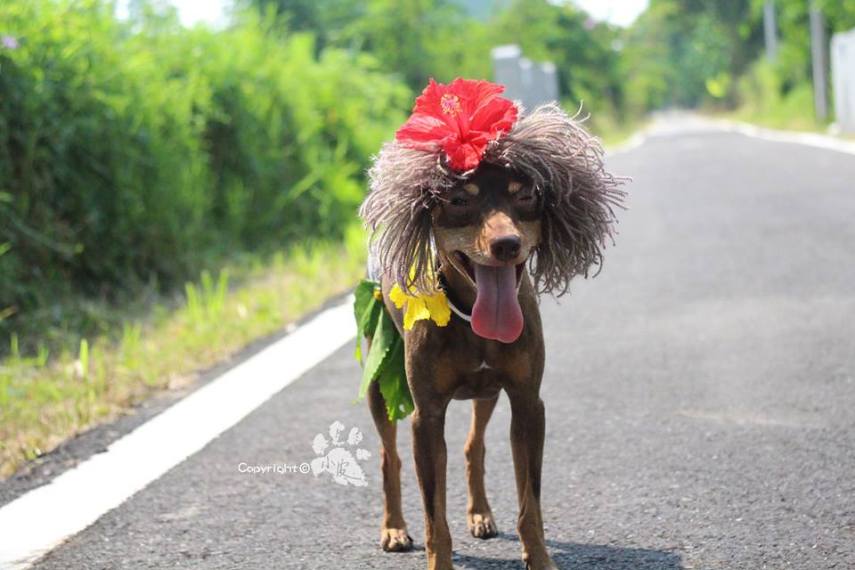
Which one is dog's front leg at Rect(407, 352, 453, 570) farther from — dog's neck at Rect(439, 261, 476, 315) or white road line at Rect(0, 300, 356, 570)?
white road line at Rect(0, 300, 356, 570)

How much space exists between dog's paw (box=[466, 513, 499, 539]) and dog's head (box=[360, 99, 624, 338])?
82cm

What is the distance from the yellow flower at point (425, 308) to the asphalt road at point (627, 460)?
777mm

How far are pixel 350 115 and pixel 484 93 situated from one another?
10475mm

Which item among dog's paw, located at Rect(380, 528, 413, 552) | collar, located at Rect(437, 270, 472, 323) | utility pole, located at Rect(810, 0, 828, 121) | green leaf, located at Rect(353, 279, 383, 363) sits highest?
collar, located at Rect(437, 270, 472, 323)

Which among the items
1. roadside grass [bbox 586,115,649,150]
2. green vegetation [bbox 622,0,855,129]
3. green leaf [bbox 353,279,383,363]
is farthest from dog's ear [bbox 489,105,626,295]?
roadside grass [bbox 586,115,649,150]

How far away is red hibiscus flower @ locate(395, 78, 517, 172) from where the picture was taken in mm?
3301

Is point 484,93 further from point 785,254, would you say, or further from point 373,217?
point 785,254

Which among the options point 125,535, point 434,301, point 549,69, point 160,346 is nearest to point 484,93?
point 434,301

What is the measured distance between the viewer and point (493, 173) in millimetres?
3326

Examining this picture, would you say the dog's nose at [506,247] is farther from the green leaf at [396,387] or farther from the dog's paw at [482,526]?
the dog's paw at [482,526]

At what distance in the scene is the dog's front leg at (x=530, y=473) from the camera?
3.54m

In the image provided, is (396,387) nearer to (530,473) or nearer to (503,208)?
(530,473)

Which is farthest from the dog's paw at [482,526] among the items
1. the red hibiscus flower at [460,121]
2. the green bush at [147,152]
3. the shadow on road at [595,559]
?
the green bush at [147,152]

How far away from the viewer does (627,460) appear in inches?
185
